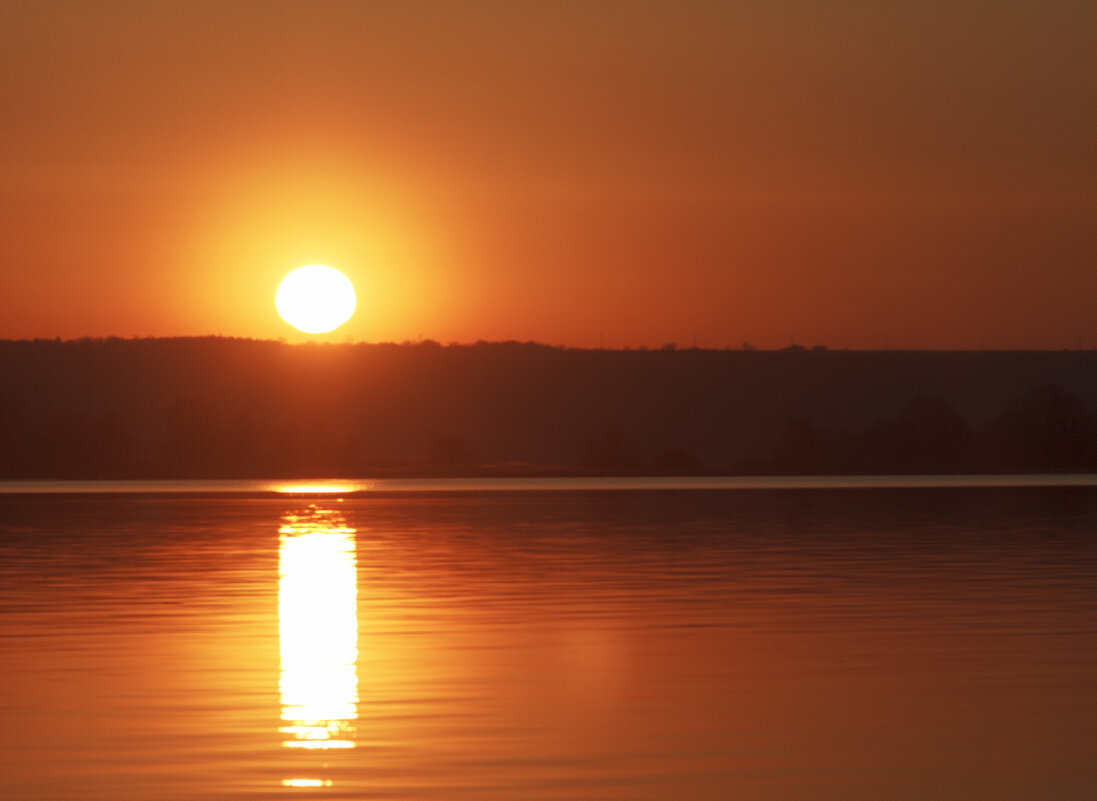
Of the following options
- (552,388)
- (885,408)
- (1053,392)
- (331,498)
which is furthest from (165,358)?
(331,498)

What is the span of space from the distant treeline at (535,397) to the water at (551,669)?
67.0 meters

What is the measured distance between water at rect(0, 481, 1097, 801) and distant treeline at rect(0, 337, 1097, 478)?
220ft

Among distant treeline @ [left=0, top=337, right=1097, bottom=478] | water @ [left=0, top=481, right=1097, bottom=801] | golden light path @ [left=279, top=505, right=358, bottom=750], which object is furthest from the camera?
distant treeline @ [left=0, top=337, right=1097, bottom=478]

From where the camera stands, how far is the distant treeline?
9731 cm

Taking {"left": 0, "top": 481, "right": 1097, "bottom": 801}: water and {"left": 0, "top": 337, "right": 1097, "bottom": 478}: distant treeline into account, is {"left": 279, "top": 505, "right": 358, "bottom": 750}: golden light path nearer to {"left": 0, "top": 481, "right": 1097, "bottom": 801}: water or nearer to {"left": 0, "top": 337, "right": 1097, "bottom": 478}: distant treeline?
{"left": 0, "top": 481, "right": 1097, "bottom": 801}: water

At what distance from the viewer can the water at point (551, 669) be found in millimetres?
10844

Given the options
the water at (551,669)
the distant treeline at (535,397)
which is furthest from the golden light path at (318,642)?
the distant treeline at (535,397)

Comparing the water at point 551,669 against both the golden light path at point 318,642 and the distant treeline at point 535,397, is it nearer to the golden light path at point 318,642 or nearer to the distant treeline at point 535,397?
the golden light path at point 318,642

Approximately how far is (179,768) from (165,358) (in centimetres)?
12675

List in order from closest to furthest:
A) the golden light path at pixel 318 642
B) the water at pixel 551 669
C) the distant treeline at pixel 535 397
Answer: the water at pixel 551 669 < the golden light path at pixel 318 642 < the distant treeline at pixel 535 397

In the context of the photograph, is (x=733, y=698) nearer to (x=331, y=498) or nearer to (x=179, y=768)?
(x=179, y=768)

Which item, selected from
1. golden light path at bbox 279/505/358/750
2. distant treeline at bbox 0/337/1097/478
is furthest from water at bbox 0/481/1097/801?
distant treeline at bbox 0/337/1097/478

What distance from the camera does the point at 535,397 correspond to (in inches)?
5246

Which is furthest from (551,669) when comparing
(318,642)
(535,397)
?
(535,397)
